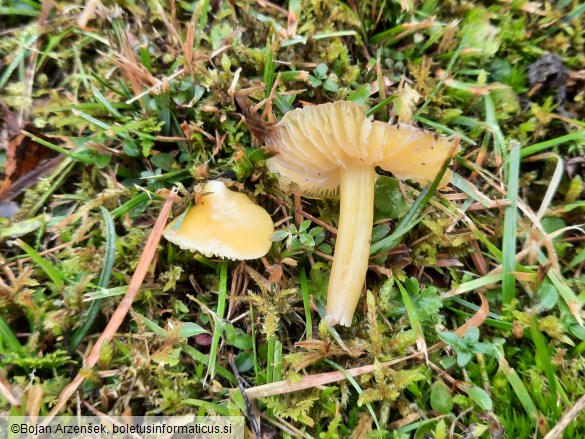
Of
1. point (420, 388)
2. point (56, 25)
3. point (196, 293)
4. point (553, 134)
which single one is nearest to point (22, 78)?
point (56, 25)

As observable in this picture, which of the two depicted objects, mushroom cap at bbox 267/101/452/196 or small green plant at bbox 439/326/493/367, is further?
small green plant at bbox 439/326/493/367

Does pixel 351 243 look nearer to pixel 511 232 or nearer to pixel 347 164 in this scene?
pixel 347 164

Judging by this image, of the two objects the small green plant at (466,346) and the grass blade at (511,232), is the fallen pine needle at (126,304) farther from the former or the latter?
the grass blade at (511,232)

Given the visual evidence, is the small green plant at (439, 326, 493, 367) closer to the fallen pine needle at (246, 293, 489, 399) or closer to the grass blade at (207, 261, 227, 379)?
the fallen pine needle at (246, 293, 489, 399)

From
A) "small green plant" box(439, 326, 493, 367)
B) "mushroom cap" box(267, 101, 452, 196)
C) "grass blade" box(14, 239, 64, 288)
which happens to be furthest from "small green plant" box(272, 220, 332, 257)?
"grass blade" box(14, 239, 64, 288)

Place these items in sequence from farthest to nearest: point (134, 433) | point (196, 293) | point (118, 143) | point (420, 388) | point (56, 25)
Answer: point (56, 25) → point (118, 143) → point (196, 293) → point (420, 388) → point (134, 433)

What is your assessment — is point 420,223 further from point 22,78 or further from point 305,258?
point 22,78

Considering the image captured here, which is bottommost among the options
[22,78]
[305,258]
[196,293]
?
[196,293]
